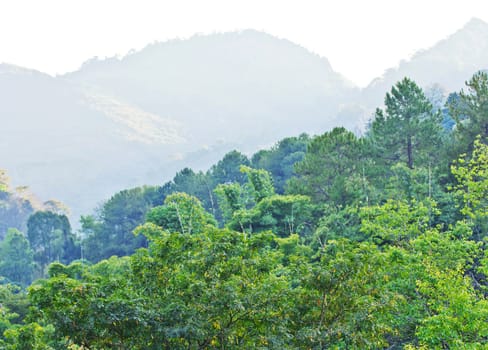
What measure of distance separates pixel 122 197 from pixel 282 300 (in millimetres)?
50480

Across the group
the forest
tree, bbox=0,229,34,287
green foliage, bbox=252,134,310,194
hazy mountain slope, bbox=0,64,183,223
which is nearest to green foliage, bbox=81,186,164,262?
tree, bbox=0,229,34,287

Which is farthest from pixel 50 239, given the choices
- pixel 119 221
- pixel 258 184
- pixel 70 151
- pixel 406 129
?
pixel 70 151

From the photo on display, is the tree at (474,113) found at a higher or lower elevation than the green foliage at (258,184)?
higher

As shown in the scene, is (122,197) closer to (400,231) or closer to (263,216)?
(263,216)

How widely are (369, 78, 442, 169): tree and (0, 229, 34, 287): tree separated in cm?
3812

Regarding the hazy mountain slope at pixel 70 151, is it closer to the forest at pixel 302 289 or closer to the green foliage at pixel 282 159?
the green foliage at pixel 282 159

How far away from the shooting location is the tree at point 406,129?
3069cm

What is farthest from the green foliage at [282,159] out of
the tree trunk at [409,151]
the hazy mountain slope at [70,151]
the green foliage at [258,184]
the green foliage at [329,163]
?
the hazy mountain slope at [70,151]

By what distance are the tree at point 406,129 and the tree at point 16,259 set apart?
38121mm

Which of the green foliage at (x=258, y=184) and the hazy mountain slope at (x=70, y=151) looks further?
the hazy mountain slope at (x=70, y=151)

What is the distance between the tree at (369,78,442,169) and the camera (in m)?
30.7

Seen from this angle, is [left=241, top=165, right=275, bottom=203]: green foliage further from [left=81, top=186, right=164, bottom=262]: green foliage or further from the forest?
[left=81, top=186, right=164, bottom=262]: green foliage

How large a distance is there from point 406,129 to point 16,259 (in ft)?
135

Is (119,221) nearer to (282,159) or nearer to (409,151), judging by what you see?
(282,159)
